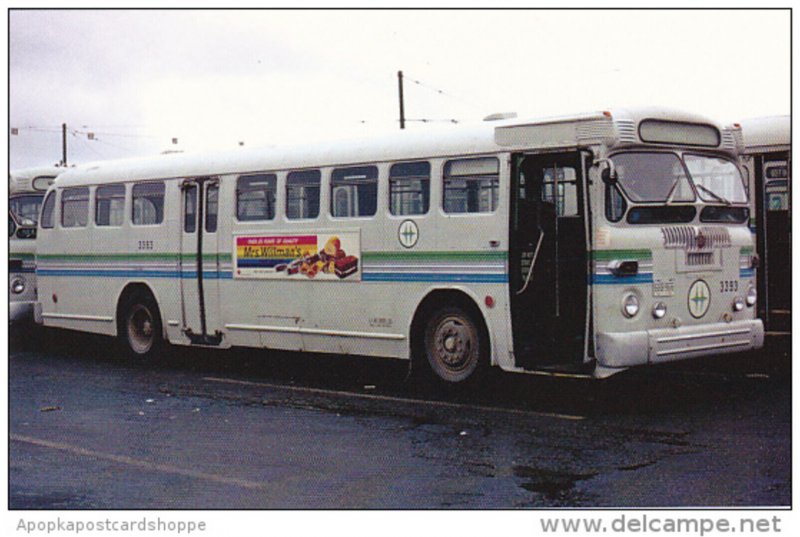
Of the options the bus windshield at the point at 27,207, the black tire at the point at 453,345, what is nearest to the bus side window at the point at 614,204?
the black tire at the point at 453,345

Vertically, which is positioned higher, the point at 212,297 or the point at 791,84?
the point at 791,84

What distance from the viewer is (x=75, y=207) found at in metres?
18.6

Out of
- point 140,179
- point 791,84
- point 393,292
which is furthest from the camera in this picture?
point 140,179

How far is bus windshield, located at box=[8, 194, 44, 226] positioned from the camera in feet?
67.1

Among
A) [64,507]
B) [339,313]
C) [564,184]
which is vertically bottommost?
[64,507]

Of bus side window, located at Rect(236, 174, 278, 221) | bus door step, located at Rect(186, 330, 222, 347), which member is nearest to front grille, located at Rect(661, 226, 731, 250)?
bus side window, located at Rect(236, 174, 278, 221)

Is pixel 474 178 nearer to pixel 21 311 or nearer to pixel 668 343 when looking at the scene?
pixel 668 343

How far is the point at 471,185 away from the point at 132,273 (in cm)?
617

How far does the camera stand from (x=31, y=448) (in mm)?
10703

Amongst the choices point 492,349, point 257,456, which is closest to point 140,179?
point 492,349

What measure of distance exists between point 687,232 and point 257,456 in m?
4.81
